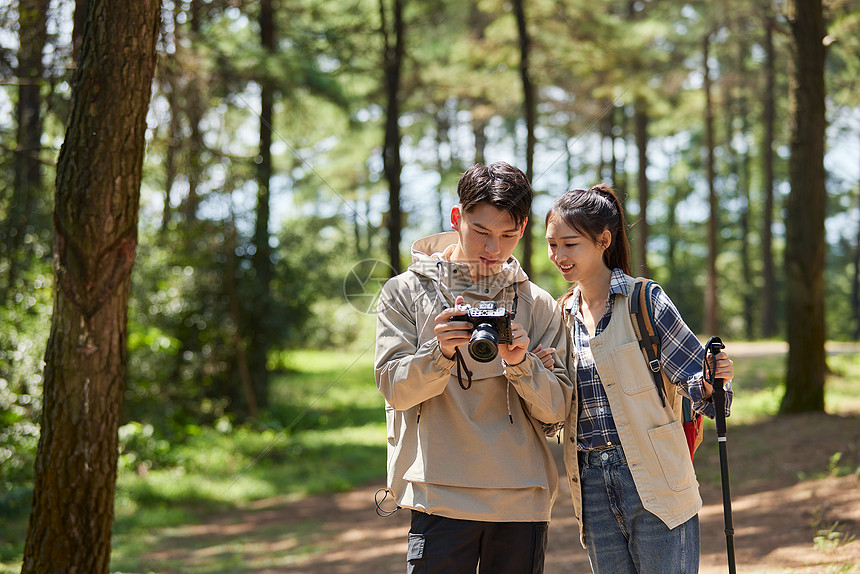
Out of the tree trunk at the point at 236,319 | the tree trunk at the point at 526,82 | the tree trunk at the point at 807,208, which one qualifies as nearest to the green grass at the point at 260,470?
the tree trunk at the point at 236,319

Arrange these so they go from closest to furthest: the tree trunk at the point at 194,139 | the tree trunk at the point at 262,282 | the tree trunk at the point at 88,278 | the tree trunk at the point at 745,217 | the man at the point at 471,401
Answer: the man at the point at 471,401 < the tree trunk at the point at 88,278 < the tree trunk at the point at 194,139 < the tree trunk at the point at 262,282 < the tree trunk at the point at 745,217

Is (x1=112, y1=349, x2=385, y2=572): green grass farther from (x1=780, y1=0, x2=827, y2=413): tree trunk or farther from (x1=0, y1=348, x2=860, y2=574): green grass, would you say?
(x1=780, y1=0, x2=827, y2=413): tree trunk

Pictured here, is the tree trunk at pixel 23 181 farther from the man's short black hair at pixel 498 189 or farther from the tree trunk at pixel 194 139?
the man's short black hair at pixel 498 189

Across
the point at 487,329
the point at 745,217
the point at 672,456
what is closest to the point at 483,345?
the point at 487,329

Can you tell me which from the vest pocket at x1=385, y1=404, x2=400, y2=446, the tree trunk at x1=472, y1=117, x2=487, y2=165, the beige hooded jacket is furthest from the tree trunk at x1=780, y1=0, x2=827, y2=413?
the tree trunk at x1=472, y1=117, x2=487, y2=165

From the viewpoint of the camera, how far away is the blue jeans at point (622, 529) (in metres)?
2.14

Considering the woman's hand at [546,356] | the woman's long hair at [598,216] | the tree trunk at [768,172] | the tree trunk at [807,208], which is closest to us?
the woman's hand at [546,356]

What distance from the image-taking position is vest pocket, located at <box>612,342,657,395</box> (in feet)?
Result: 7.25

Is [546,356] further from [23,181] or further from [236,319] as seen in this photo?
[236,319]

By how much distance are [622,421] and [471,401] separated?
456 mm

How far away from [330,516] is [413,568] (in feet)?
19.6

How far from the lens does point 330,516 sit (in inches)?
306

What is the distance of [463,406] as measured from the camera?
2.15 metres

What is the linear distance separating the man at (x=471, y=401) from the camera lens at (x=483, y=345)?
0.02 m
